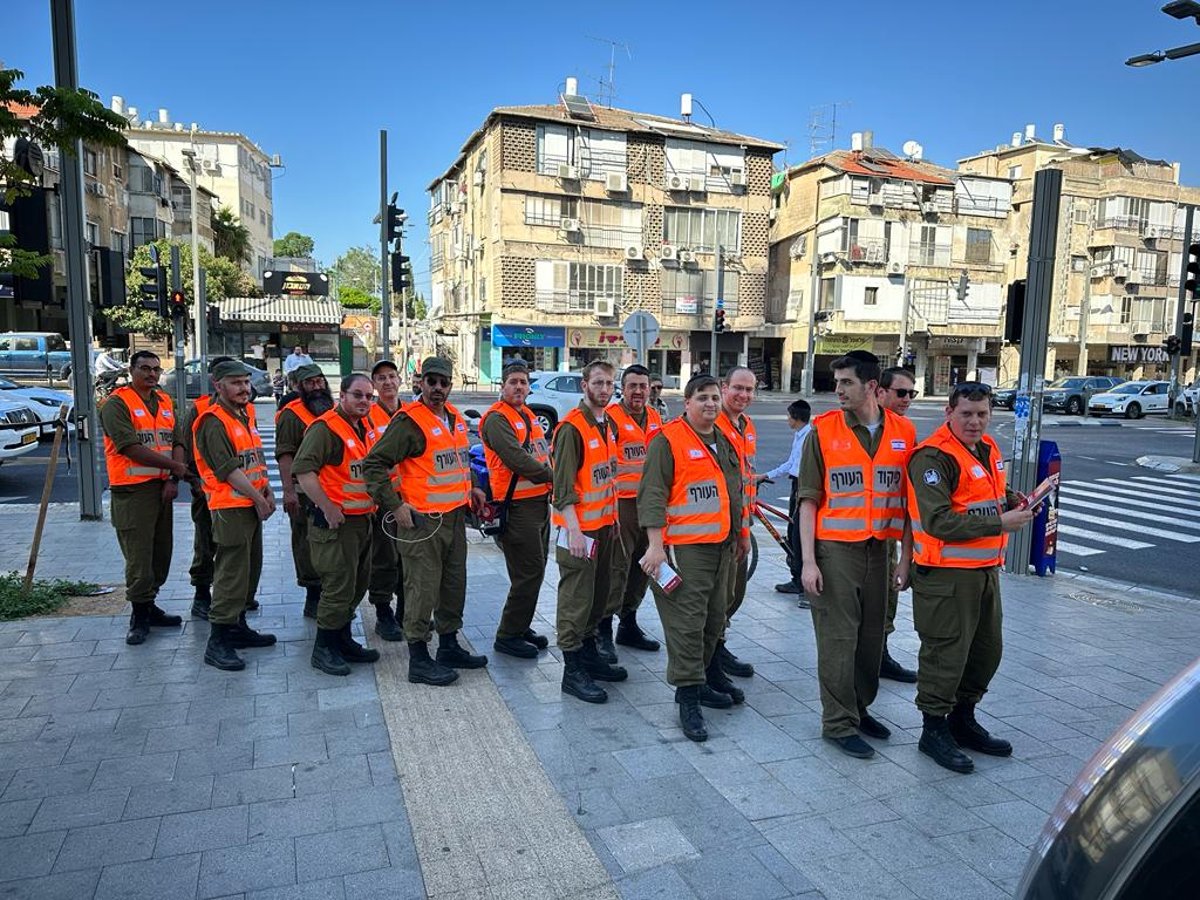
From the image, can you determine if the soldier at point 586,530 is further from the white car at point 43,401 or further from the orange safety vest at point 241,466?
the white car at point 43,401

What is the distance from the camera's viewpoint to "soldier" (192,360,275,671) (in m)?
5.24

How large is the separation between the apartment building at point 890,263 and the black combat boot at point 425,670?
41093 millimetres

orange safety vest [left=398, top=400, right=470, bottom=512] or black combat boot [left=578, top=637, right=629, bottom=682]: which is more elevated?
orange safety vest [left=398, top=400, right=470, bottom=512]

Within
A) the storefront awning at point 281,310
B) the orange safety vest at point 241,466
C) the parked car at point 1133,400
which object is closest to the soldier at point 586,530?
the orange safety vest at point 241,466

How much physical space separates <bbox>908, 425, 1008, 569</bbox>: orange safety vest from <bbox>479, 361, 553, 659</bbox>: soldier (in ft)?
7.99

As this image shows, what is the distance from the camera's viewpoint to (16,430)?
12.7 meters

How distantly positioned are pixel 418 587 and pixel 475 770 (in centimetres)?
132

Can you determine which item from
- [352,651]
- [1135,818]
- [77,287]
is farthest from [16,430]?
[1135,818]

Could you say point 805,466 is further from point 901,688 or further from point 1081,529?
point 1081,529

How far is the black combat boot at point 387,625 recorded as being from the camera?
5.96 metres

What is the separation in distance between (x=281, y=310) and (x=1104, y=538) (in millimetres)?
39005

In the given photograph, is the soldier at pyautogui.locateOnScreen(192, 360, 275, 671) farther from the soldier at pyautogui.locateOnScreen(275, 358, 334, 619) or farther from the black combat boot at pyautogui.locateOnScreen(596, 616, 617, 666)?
the black combat boot at pyautogui.locateOnScreen(596, 616, 617, 666)

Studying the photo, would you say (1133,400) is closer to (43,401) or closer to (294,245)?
(43,401)

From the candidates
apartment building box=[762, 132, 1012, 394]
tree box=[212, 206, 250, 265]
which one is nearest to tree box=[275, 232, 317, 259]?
tree box=[212, 206, 250, 265]
